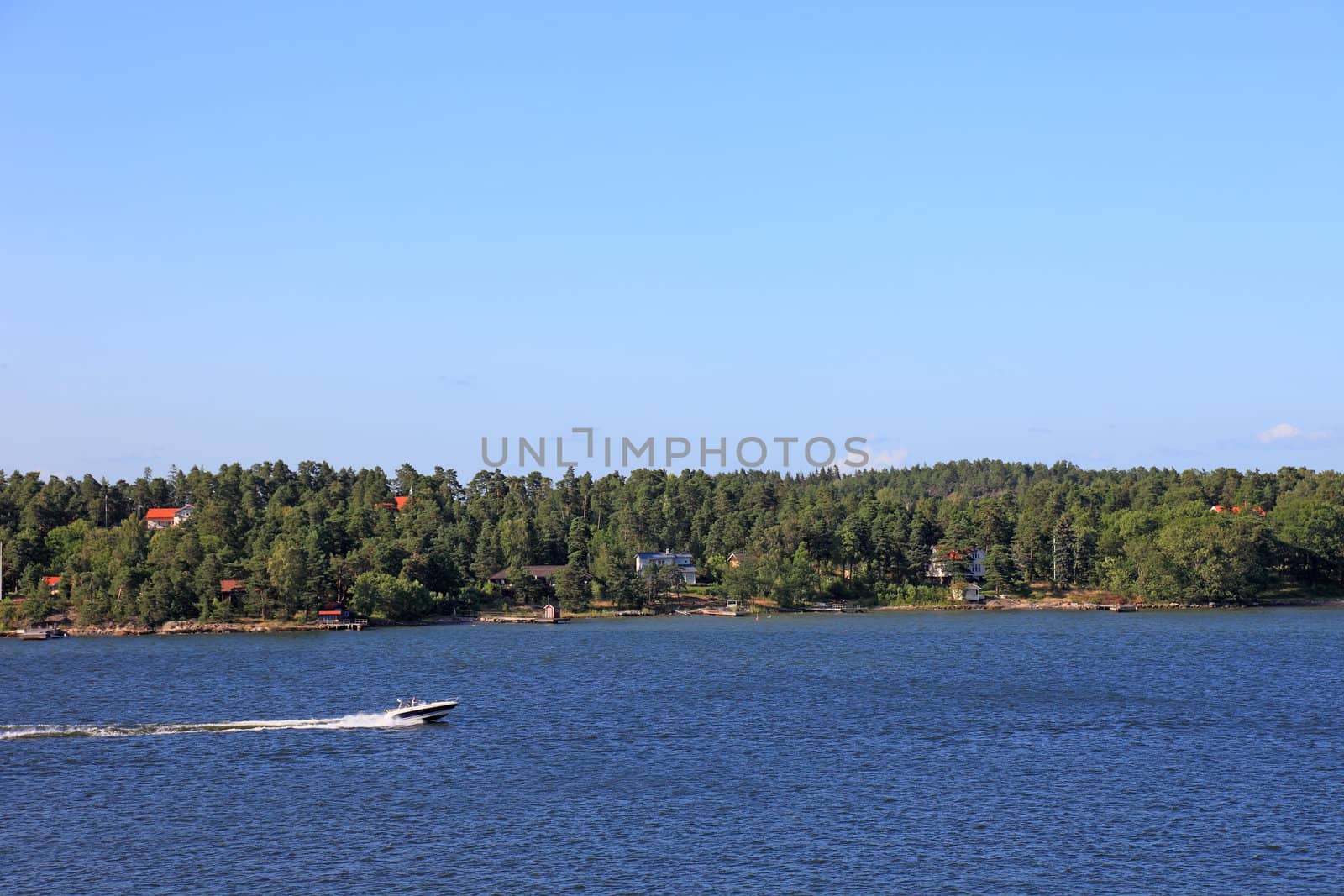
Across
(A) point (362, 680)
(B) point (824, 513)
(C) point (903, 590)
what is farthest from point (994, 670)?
(B) point (824, 513)

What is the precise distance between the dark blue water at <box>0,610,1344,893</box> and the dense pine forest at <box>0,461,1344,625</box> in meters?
40.6

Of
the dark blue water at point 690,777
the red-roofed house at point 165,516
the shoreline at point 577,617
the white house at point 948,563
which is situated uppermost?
the red-roofed house at point 165,516

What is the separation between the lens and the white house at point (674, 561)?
16046 centimetres

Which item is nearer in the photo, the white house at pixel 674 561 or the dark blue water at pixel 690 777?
the dark blue water at pixel 690 777

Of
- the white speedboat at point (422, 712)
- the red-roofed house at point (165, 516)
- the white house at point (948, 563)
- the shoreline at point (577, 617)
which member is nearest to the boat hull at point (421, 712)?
the white speedboat at point (422, 712)

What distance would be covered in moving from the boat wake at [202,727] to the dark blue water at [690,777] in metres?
0.30

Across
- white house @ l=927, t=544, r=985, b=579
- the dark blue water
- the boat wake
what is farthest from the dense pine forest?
the boat wake

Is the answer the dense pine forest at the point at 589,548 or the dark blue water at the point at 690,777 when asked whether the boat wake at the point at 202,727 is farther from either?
the dense pine forest at the point at 589,548

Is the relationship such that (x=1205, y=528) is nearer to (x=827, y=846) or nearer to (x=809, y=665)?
(x=809, y=665)

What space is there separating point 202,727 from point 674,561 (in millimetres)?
106617

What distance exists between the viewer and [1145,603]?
147m

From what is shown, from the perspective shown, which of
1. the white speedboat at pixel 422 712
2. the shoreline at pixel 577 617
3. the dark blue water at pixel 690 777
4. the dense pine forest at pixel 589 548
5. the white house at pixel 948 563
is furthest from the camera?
the white house at pixel 948 563

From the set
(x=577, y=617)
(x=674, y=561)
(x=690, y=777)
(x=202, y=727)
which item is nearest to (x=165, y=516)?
(x=674, y=561)

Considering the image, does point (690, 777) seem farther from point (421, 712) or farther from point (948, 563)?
point (948, 563)
